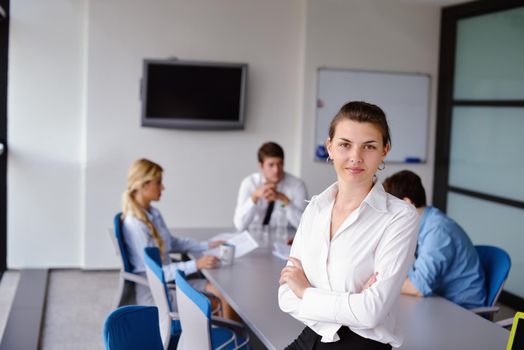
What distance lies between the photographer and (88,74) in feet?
22.4

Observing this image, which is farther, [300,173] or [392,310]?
[300,173]

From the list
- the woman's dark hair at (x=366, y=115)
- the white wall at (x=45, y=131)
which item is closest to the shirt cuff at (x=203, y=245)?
the woman's dark hair at (x=366, y=115)

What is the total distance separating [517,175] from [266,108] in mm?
2575

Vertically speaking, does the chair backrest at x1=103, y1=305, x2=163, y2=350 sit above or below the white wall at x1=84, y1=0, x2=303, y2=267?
below

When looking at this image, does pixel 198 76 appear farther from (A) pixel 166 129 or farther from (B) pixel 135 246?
(B) pixel 135 246

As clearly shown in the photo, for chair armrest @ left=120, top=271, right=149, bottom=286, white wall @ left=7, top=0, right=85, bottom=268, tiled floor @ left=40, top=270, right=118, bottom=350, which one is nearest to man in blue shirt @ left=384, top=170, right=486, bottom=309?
chair armrest @ left=120, top=271, right=149, bottom=286

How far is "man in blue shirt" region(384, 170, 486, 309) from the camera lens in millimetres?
3799

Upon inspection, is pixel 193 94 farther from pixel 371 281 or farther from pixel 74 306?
pixel 371 281

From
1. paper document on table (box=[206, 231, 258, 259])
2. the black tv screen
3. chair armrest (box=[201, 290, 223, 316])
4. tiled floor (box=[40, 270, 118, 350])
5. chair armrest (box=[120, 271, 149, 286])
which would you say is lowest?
tiled floor (box=[40, 270, 118, 350])

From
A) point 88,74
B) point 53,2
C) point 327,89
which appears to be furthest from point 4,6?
point 327,89

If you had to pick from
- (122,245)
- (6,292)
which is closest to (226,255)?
(122,245)

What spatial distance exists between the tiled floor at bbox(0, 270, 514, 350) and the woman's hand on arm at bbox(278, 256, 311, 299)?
2.98m

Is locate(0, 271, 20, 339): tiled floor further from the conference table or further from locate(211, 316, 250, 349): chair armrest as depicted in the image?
locate(211, 316, 250, 349): chair armrest

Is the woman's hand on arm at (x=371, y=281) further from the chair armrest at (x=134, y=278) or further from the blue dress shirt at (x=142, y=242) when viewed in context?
the chair armrest at (x=134, y=278)
